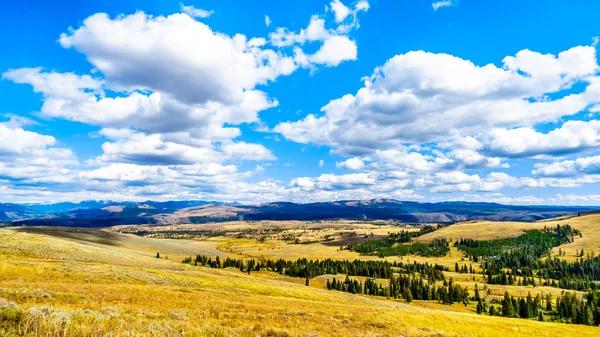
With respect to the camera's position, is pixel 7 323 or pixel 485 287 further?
pixel 485 287

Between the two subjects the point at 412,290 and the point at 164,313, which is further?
the point at 412,290

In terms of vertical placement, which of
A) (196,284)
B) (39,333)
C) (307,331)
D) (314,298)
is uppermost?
(39,333)

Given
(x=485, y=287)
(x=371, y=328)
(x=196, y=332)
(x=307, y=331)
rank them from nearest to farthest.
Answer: (x=196, y=332), (x=307, y=331), (x=371, y=328), (x=485, y=287)

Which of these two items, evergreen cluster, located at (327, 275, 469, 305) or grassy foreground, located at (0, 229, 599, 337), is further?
evergreen cluster, located at (327, 275, 469, 305)

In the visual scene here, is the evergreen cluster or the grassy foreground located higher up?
the grassy foreground

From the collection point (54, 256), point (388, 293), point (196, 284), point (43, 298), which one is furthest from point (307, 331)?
point (388, 293)

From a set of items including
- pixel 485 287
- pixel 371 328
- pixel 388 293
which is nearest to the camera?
pixel 371 328

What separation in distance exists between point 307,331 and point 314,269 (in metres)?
170

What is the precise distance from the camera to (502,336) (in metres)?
41.8

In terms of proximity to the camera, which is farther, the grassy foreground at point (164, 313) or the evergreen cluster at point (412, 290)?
the evergreen cluster at point (412, 290)

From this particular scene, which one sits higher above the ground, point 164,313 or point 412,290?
point 164,313

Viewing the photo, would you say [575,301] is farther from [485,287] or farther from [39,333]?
[39,333]

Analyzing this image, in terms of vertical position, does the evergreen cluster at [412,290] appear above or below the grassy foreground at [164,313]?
below

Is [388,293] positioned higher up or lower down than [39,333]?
lower down
